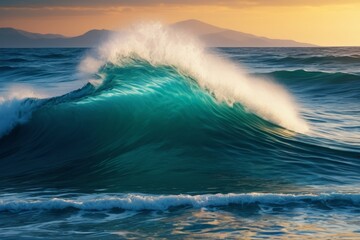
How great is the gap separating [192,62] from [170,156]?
5105 millimetres

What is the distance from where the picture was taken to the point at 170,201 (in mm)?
7602

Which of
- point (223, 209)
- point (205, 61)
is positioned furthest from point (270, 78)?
point (223, 209)

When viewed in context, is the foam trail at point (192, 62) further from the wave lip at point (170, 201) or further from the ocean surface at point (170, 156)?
the wave lip at point (170, 201)

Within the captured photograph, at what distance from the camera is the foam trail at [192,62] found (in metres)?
14.7

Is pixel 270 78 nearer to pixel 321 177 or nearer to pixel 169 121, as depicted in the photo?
pixel 169 121

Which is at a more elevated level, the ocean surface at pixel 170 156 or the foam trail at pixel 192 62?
the foam trail at pixel 192 62

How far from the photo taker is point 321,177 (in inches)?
378

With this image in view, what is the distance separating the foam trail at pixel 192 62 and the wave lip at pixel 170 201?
20.4 feet

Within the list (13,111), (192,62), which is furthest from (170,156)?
(192,62)

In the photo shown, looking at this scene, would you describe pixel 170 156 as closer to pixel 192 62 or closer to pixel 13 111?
pixel 13 111

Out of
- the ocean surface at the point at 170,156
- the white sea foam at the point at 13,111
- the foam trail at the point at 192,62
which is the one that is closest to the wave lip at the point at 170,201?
the ocean surface at the point at 170,156

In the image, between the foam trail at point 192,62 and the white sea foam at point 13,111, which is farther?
the foam trail at point 192,62

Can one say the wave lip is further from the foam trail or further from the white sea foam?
the foam trail

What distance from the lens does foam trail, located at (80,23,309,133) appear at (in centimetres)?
1474
